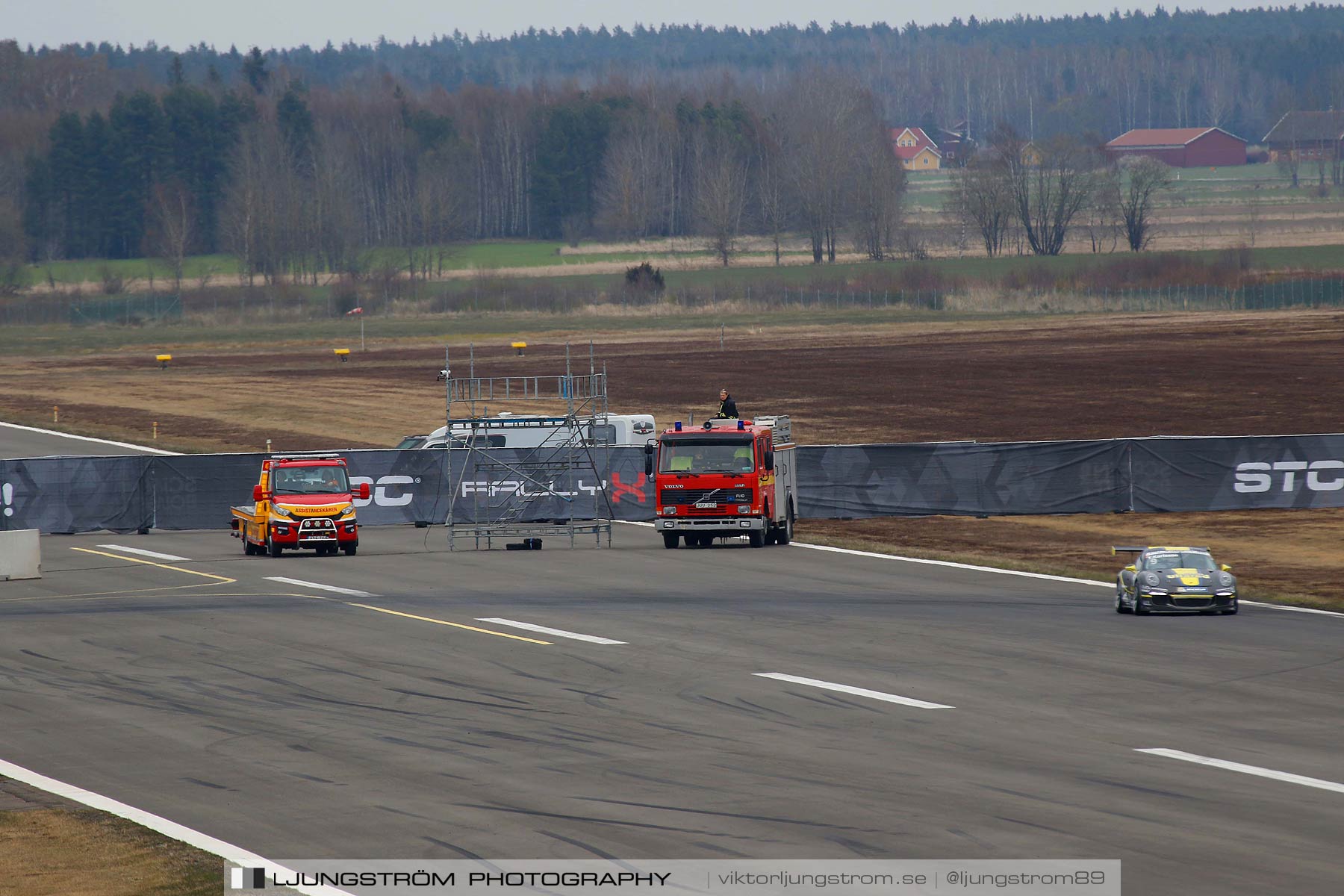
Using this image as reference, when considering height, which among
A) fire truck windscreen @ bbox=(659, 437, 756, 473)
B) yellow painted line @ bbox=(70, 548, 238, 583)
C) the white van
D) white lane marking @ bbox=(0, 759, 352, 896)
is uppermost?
the white van

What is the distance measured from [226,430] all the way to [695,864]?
5351cm

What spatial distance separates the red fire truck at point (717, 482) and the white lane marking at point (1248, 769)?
19.6 m

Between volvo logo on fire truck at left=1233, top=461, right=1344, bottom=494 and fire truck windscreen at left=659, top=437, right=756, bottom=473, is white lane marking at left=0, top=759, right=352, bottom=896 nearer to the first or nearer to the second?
fire truck windscreen at left=659, top=437, right=756, bottom=473

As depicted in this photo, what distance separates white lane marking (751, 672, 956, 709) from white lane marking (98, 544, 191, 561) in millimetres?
19234

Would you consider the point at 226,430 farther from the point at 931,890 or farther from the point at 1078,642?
the point at 931,890

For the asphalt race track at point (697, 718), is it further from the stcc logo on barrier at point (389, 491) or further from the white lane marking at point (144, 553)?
the stcc logo on barrier at point (389, 491)

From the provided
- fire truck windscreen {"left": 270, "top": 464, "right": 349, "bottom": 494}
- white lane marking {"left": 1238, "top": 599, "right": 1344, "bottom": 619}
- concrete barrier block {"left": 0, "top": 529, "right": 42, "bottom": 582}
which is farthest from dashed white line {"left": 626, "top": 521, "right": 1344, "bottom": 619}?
concrete barrier block {"left": 0, "top": 529, "right": 42, "bottom": 582}

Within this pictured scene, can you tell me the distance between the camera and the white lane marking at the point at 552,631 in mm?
24672

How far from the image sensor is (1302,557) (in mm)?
34219

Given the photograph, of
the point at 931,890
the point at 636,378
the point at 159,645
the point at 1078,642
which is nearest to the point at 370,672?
the point at 159,645

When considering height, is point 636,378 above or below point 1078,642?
above

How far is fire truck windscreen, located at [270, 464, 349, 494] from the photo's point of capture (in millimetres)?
37125

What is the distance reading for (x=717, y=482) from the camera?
36.1 meters

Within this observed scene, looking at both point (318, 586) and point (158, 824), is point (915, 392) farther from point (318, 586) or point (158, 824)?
point (158, 824)
